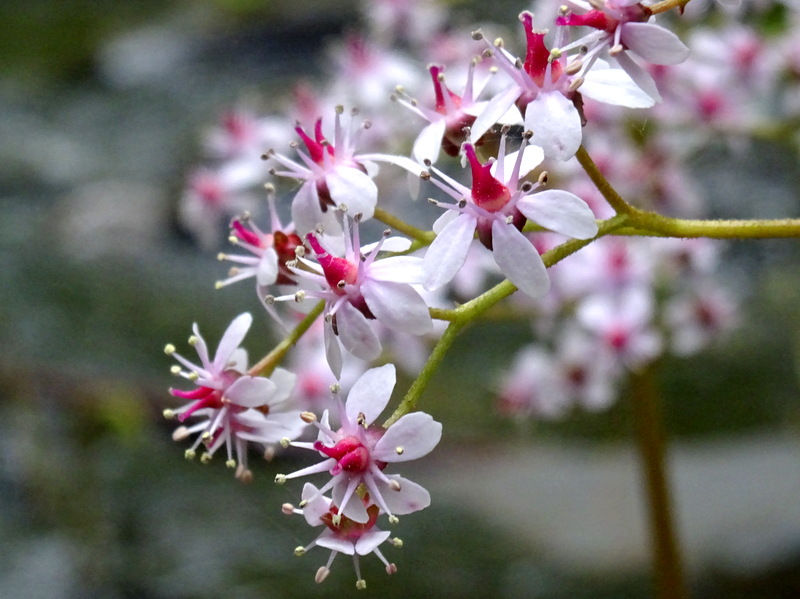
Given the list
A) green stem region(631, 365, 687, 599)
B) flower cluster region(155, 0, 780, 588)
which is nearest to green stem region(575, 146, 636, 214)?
flower cluster region(155, 0, 780, 588)

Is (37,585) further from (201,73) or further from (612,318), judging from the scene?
(201,73)

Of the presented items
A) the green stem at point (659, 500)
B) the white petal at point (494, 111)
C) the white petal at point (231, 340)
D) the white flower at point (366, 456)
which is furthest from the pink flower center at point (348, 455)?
the green stem at point (659, 500)

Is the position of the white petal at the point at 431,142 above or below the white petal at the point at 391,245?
above

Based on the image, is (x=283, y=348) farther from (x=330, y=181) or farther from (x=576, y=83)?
(x=576, y=83)

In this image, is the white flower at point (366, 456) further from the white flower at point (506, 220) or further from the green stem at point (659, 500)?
the green stem at point (659, 500)

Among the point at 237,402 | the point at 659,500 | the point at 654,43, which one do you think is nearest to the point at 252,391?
the point at 237,402

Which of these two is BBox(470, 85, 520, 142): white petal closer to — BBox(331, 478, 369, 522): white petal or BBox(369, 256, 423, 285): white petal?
BBox(369, 256, 423, 285): white petal

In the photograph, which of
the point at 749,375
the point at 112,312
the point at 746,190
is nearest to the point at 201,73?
the point at 112,312
